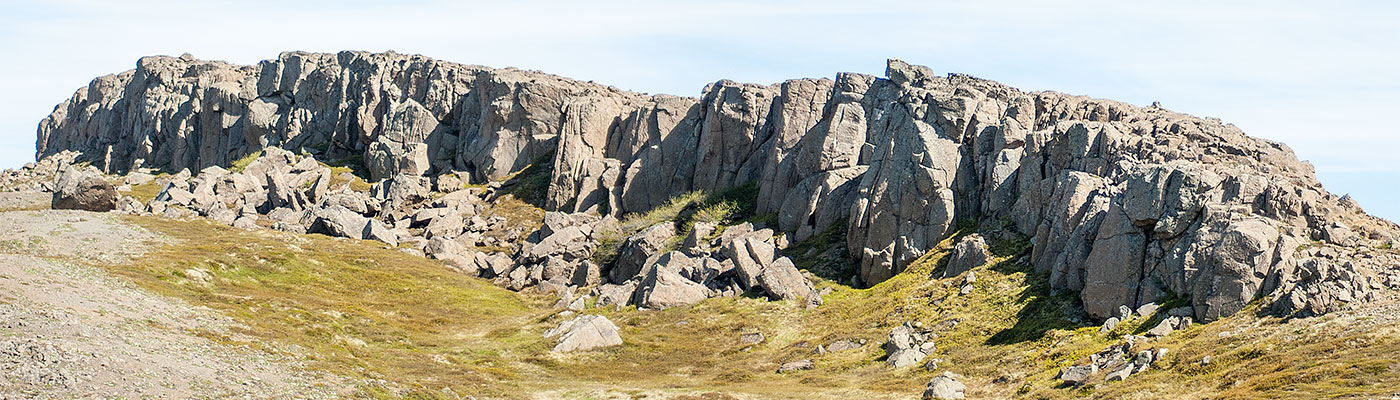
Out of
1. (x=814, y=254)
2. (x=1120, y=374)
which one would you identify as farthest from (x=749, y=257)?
(x=1120, y=374)

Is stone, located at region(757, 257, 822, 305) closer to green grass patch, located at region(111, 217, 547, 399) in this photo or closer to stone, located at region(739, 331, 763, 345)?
stone, located at region(739, 331, 763, 345)

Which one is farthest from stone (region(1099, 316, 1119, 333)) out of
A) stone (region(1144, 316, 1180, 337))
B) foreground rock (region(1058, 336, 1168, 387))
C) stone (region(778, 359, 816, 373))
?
stone (region(778, 359, 816, 373))

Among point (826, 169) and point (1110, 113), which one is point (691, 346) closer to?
point (826, 169)

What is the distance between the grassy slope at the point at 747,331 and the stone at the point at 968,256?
1404 millimetres

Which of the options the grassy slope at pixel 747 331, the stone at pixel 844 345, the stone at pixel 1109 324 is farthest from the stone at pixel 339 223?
the stone at pixel 1109 324

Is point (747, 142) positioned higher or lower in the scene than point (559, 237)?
higher

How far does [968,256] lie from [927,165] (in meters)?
13.9

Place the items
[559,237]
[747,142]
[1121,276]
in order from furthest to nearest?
[747,142] → [559,237] → [1121,276]

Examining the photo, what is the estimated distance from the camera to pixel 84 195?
5167 inches

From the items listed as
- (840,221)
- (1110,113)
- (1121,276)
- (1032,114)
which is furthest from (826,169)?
(1121,276)

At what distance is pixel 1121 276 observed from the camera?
65438 millimetres

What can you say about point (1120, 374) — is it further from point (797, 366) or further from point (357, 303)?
point (357, 303)

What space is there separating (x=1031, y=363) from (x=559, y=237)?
232ft

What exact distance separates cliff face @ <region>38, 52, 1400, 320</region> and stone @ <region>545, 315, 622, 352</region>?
91.2 ft
